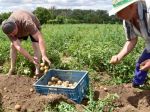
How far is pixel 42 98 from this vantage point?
14.5 feet

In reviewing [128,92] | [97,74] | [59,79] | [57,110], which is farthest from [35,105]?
[97,74]

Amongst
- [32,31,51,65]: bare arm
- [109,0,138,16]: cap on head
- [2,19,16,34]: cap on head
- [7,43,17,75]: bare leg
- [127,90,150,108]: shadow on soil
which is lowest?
[127,90,150,108]: shadow on soil

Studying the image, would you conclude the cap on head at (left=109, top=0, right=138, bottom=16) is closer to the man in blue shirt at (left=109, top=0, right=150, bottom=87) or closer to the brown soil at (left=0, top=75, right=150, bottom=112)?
the man in blue shirt at (left=109, top=0, right=150, bottom=87)

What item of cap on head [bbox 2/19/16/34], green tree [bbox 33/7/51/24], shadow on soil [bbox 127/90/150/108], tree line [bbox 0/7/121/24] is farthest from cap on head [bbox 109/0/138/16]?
green tree [bbox 33/7/51/24]

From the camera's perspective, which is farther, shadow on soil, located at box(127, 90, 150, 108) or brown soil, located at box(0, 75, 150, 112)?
shadow on soil, located at box(127, 90, 150, 108)

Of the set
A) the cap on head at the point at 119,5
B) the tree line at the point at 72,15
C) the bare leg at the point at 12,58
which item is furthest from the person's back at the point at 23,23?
the tree line at the point at 72,15

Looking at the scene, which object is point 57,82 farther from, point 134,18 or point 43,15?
point 43,15

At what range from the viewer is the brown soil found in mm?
4363

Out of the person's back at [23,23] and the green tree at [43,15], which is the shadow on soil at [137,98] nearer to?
the person's back at [23,23]

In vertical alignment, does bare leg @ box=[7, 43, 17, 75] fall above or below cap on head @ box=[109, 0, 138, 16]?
below

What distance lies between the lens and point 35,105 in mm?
4371

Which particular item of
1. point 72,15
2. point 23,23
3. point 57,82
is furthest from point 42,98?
point 72,15

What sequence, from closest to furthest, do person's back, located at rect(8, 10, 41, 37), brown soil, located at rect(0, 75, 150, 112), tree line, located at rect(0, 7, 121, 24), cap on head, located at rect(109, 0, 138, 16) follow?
1. cap on head, located at rect(109, 0, 138, 16)
2. brown soil, located at rect(0, 75, 150, 112)
3. person's back, located at rect(8, 10, 41, 37)
4. tree line, located at rect(0, 7, 121, 24)

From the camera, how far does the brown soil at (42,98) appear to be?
4363mm
